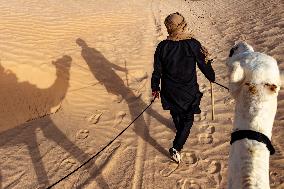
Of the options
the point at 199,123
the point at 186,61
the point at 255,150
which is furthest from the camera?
the point at 199,123

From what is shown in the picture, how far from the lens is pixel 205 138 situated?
581 cm

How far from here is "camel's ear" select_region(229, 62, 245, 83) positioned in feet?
7.21

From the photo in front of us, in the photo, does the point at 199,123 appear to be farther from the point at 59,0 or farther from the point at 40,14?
the point at 59,0

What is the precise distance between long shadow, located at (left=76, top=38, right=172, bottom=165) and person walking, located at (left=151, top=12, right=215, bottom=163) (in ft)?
3.05

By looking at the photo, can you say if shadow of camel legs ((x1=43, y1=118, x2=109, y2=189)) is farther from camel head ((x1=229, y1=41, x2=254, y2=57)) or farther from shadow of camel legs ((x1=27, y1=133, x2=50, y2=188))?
camel head ((x1=229, y1=41, x2=254, y2=57))

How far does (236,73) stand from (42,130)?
204 inches

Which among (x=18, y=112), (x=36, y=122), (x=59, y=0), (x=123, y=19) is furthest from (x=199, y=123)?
(x=59, y=0)

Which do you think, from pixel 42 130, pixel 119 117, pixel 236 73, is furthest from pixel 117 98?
pixel 236 73

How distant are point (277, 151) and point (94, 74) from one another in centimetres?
519

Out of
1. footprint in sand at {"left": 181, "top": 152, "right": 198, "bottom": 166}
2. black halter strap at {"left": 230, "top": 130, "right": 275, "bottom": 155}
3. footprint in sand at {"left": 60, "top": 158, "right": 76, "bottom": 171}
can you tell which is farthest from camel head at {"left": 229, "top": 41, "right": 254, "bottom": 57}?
footprint in sand at {"left": 60, "top": 158, "right": 76, "bottom": 171}

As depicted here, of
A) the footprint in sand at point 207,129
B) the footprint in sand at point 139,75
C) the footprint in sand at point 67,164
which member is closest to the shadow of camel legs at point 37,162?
the footprint in sand at point 67,164

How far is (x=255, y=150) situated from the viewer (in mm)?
1986

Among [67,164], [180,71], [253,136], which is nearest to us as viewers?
[253,136]

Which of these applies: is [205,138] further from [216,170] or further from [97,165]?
[97,165]
